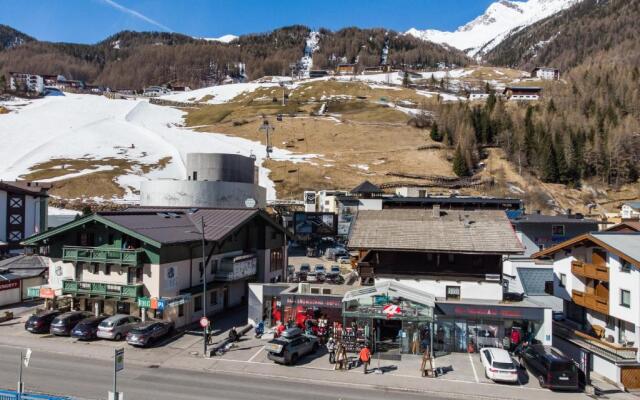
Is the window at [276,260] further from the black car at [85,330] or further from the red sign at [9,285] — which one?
the red sign at [9,285]

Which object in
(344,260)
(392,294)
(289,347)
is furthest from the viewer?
(344,260)

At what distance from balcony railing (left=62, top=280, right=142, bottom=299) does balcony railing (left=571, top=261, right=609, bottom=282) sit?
29747mm

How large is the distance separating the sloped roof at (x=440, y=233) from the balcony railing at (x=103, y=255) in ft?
46.9

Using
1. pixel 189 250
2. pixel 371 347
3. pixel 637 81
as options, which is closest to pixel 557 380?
pixel 371 347

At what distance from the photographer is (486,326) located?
29.2 m

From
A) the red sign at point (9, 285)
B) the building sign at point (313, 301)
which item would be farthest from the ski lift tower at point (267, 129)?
the building sign at point (313, 301)

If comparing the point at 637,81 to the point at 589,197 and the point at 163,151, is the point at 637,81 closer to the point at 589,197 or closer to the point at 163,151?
the point at 589,197

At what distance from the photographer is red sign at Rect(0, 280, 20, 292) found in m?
38.9

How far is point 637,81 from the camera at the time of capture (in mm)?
193375

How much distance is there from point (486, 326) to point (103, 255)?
2548 cm

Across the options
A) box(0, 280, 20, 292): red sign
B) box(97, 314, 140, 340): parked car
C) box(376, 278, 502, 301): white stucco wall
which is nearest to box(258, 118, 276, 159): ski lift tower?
box(0, 280, 20, 292): red sign

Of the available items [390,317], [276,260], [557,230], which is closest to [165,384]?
[390,317]

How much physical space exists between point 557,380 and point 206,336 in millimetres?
18531

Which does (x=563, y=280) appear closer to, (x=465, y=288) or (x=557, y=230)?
(x=465, y=288)
